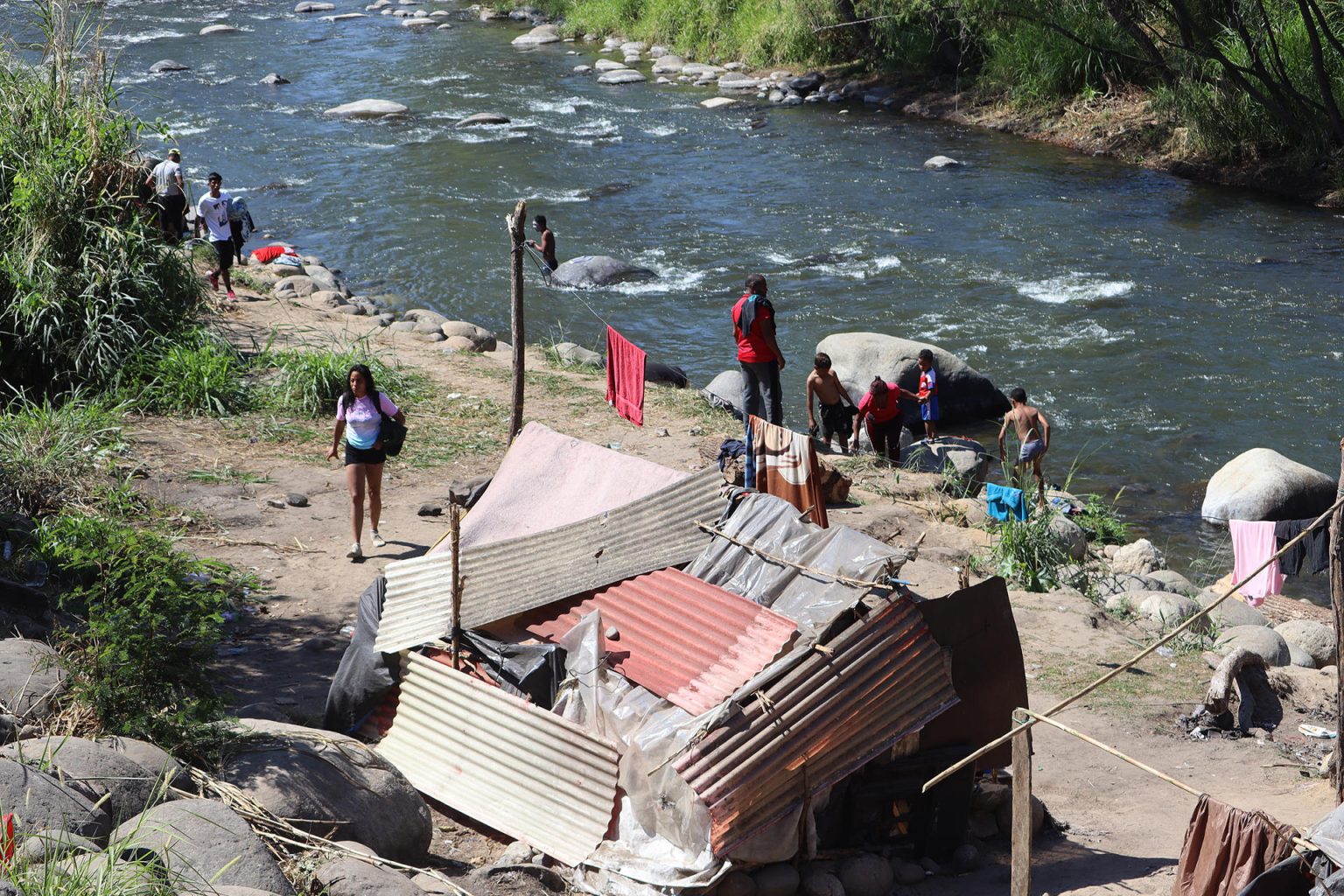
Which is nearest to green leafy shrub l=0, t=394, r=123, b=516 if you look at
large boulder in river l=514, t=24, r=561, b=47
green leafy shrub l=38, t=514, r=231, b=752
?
green leafy shrub l=38, t=514, r=231, b=752

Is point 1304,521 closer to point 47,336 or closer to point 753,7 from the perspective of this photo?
point 47,336

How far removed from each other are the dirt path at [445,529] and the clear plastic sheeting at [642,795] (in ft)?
2.49

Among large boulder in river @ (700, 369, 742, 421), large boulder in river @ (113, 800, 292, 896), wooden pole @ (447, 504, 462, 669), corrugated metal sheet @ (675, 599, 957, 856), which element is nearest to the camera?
large boulder in river @ (113, 800, 292, 896)

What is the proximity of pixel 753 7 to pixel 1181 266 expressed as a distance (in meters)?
16.3

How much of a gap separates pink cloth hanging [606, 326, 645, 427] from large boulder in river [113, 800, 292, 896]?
21.6ft

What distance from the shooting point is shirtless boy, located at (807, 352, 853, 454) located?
11.7m

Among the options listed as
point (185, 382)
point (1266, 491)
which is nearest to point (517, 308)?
point (185, 382)

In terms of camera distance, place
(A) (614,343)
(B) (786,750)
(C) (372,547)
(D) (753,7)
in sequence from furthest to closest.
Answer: (D) (753,7)
(A) (614,343)
(C) (372,547)
(B) (786,750)

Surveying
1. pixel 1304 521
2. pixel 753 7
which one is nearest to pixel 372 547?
pixel 1304 521

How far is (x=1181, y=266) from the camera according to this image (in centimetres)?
1761

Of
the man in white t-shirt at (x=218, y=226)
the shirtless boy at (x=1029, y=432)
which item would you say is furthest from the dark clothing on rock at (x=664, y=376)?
the man in white t-shirt at (x=218, y=226)

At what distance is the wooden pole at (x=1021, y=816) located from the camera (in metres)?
4.70

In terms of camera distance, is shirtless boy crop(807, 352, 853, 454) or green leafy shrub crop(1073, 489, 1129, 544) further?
shirtless boy crop(807, 352, 853, 454)

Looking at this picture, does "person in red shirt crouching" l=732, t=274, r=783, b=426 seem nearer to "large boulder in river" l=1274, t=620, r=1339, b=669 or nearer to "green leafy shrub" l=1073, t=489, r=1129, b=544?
"green leafy shrub" l=1073, t=489, r=1129, b=544
